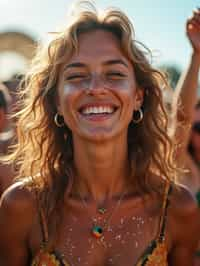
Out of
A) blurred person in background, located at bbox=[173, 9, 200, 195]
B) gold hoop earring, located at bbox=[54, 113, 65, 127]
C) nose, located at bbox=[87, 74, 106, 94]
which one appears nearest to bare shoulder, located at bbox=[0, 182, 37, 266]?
gold hoop earring, located at bbox=[54, 113, 65, 127]

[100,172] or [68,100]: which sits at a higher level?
[68,100]

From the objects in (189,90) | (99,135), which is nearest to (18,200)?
(99,135)

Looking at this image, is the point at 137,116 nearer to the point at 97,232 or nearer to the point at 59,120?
the point at 59,120

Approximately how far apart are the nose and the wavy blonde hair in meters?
0.20

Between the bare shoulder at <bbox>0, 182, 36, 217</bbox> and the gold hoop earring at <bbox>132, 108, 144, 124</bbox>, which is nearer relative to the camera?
the bare shoulder at <bbox>0, 182, 36, 217</bbox>

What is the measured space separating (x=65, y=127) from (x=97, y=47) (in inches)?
20.1

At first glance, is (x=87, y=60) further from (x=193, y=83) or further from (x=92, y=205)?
(x=193, y=83)

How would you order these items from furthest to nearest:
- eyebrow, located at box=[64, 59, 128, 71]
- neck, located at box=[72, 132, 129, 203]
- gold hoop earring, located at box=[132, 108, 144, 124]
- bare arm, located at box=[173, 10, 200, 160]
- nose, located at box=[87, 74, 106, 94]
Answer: bare arm, located at box=[173, 10, 200, 160] < gold hoop earring, located at box=[132, 108, 144, 124] < neck, located at box=[72, 132, 129, 203] < eyebrow, located at box=[64, 59, 128, 71] < nose, located at box=[87, 74, 106, 94]

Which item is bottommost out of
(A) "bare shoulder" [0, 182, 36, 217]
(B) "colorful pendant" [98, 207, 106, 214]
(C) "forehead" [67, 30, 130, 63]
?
(B) "colorful pendant" [98, 207, 106, 214]

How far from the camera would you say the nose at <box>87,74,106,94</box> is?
251cm

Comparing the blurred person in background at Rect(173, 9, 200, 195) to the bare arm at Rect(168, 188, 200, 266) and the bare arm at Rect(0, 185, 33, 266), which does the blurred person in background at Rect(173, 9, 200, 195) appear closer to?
the bare arm at Rect(168, 188, 200, 266)

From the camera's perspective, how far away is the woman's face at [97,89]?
2529mm

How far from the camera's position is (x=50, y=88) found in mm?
2816

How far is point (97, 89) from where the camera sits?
8.25ft
